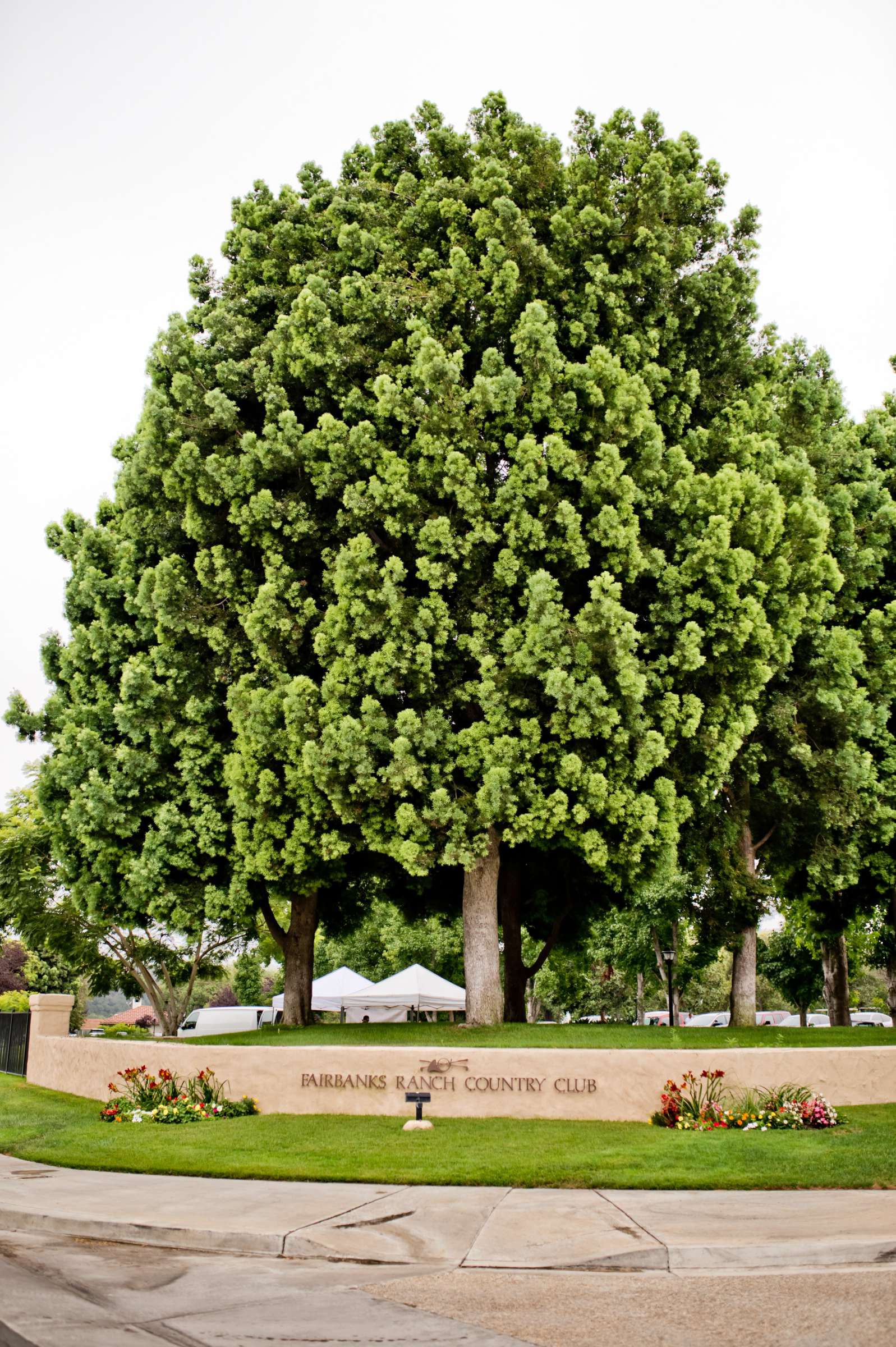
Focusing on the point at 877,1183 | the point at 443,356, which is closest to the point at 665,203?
the point at 443,356

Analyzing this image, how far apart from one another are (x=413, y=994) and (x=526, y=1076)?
18699 millimetres

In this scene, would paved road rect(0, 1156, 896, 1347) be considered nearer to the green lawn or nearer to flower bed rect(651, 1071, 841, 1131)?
flower bed rect(651, 1071, 841, 1131)

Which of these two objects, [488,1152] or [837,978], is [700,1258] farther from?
[837,978]

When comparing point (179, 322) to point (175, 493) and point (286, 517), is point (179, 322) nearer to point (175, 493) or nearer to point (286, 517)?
point (175, 493)

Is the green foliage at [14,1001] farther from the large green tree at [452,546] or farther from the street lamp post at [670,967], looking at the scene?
the large green tree at [452,546]

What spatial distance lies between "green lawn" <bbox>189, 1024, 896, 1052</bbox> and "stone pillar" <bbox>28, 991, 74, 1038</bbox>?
309 centimetres

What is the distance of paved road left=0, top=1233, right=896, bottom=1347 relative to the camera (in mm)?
5543

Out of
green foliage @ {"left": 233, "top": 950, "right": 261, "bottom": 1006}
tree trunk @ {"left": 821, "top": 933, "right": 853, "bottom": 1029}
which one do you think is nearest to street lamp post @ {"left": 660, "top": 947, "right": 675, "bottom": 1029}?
tree trunk @ {"left": 821, "top": 933, "right": 853, "bottom": 1029}

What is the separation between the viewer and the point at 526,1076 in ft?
46.4

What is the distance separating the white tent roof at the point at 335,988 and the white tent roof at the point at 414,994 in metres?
1.24

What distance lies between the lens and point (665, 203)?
18.4 metres

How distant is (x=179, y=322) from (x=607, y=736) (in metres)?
11.4

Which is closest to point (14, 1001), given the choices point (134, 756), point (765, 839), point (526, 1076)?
point (134, 756)

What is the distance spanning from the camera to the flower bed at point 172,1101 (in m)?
14.7
